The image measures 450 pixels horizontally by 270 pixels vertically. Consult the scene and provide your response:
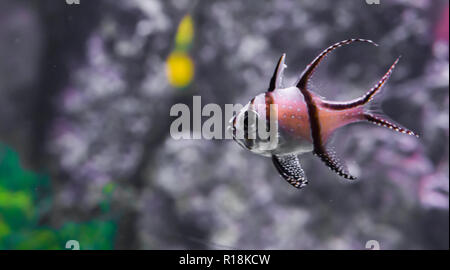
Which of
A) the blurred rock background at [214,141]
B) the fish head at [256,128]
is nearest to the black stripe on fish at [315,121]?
the fish head at [256,128]

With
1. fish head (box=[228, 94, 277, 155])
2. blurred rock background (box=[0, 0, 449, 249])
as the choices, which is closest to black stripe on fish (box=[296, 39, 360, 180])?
fish head (box=[228, 94, 277, 155])

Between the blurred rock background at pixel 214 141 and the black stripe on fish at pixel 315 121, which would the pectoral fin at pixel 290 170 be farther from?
the blurred rock background at pixel 214 141

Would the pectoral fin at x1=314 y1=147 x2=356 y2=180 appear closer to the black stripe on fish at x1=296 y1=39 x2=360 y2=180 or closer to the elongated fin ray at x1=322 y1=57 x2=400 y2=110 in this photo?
the black stripe on fish at x1=296 y1=39 x2=360 y2=180

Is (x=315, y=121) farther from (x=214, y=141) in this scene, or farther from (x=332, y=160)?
(x=214, y=141)

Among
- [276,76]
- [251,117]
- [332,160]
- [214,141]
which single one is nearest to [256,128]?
[251,117]

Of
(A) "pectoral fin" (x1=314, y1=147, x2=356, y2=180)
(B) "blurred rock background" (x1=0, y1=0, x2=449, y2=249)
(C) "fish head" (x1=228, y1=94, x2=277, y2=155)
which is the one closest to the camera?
(C) "fish head" (x1=228, y1=94, x2=277, y2=155)
